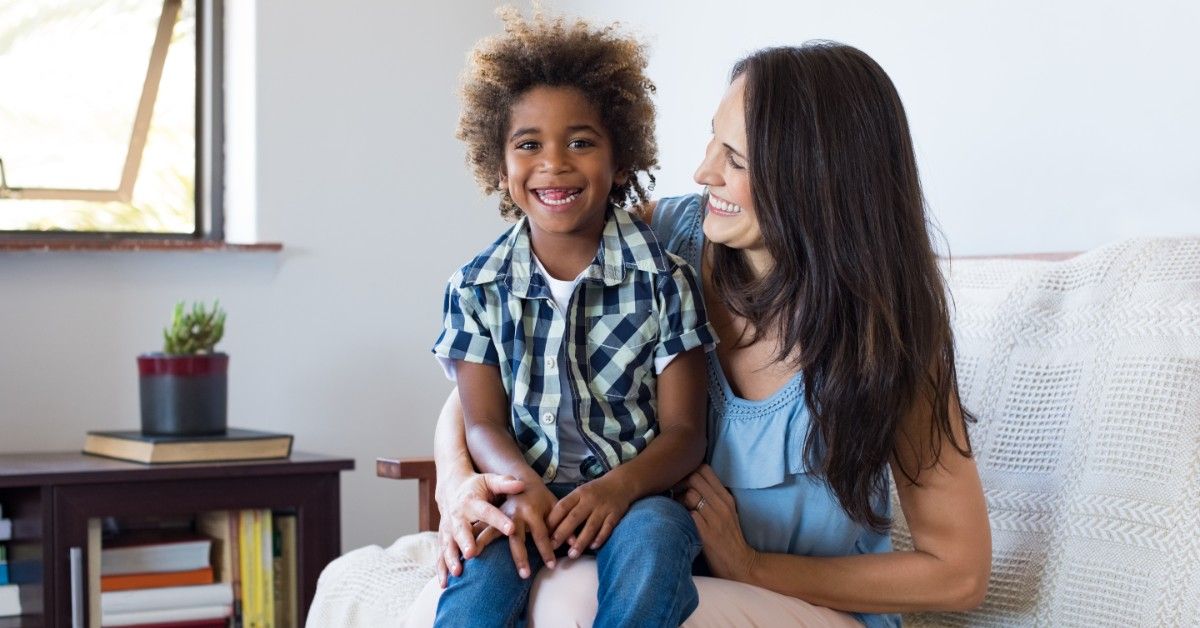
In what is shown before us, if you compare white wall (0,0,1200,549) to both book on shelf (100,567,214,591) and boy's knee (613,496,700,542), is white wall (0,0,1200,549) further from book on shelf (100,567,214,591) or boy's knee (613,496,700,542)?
boy's knee (613,496,700,542)

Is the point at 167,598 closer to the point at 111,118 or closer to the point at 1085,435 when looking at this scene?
the point at 111,118

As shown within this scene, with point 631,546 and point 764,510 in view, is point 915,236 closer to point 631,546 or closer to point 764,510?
point 764,510

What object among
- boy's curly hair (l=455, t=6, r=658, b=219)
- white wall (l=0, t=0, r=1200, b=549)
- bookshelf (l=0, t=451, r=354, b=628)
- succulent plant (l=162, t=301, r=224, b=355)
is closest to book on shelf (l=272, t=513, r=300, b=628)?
bookshelf (l=0, t=451, r=354, b=628)

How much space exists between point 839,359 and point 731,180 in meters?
0.23

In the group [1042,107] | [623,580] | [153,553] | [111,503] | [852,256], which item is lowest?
[153,553]

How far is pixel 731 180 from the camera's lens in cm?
147

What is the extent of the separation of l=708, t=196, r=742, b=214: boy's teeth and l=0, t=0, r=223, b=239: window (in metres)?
1.78

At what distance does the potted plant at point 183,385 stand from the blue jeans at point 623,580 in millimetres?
1319

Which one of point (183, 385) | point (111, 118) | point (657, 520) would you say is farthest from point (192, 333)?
point (657, 520)

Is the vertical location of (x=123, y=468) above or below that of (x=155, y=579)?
above

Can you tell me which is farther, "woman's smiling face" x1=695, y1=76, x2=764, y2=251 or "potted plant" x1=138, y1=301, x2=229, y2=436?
"potted plant" x1=138, y1=301, x2=229, y2=436

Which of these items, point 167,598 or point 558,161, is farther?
point 167,598

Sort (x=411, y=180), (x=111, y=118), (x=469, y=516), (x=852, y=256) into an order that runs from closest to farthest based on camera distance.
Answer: (x=469, y=516), (x=852, y=256), (x=111, y=118), (x=411, y=180)

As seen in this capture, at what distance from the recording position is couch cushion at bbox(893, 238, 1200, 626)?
1403mm
